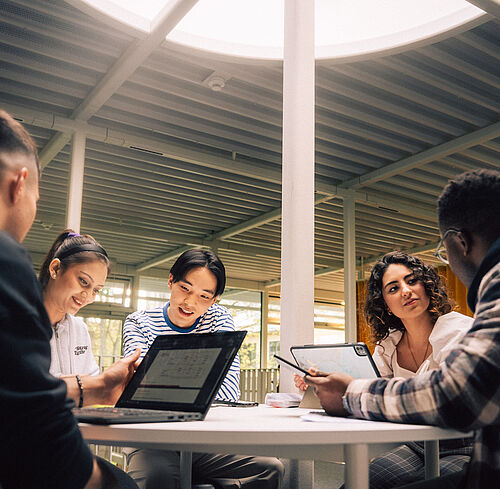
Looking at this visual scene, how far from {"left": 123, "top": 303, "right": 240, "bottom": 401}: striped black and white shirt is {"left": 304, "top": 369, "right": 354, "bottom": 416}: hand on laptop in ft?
3.08

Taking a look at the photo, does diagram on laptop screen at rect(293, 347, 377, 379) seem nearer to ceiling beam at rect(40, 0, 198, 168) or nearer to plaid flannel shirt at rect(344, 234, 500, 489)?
plaid flannel shirt at rect(344, 234, 500, 489)

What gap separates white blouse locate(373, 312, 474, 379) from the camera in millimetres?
2328

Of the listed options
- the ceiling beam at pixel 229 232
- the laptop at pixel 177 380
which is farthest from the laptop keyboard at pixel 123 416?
the ceiling beam at pixel 229 232

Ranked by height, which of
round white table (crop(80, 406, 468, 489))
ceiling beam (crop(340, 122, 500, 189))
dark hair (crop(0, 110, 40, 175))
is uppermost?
ceiling beam (crop(340, 122, 500, 189))

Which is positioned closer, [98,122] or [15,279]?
[15,279]

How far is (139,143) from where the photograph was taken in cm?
688

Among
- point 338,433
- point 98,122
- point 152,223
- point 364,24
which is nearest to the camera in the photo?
point 338,433

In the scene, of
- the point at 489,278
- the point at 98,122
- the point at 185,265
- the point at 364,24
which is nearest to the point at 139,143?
the point at 98,122

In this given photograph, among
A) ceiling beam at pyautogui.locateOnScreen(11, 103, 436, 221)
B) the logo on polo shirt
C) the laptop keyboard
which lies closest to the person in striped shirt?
the logo on polo shirt

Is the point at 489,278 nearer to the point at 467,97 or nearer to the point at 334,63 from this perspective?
the point at 334,63

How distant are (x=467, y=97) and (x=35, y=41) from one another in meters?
4.21

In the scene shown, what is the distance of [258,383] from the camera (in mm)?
10500

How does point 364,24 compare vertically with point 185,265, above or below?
above

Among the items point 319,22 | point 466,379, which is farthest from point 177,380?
point 319,22
